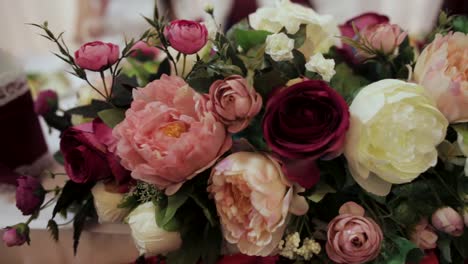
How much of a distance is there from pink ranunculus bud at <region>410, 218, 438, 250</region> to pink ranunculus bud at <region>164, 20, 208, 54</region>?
1.15 ft

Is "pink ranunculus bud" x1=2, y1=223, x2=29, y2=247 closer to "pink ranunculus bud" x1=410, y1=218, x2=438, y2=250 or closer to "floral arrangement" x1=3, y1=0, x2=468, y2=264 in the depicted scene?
"floral arrangement" x1=3, y1=0, x2=468, y2=264

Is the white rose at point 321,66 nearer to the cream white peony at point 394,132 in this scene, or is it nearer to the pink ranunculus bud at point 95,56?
the cream white peony at point 394,132

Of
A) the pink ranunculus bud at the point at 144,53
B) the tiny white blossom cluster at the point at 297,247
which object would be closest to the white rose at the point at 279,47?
the tiny white blossom cluster at the point at 297,247

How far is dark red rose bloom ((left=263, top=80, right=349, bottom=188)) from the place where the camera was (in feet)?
1.61

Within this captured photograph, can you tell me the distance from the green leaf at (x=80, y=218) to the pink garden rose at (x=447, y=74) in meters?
0.48

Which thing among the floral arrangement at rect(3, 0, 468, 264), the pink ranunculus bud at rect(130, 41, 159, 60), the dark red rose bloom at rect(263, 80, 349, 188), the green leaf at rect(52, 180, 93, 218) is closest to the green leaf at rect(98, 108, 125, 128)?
the floral arrangement at rect(3, 0, 468, 264)

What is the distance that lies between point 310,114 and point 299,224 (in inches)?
5.8

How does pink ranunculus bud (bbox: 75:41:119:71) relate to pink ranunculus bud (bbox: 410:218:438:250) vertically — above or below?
above

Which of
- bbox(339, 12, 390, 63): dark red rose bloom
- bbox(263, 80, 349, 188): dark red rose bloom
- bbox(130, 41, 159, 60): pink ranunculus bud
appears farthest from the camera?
bbox(130, 41, 159, 60): pink ranunculus bud

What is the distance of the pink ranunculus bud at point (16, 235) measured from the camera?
1.86ft

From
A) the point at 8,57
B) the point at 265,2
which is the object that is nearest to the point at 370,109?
the point at 8,57

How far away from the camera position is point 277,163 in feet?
1.69

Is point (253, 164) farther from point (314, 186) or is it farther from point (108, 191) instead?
point (108, 191)

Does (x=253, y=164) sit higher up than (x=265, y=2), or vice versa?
(x=253, y=164)
